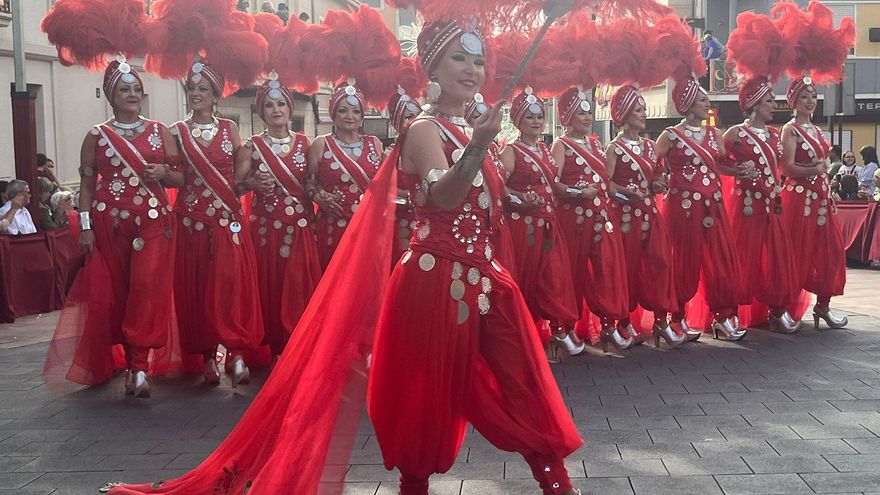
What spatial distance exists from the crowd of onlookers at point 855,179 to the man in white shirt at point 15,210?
1150cm

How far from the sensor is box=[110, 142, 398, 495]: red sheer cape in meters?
3.92

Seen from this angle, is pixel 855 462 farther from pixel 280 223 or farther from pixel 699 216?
pixel 280 223

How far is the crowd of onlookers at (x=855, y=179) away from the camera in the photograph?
16297 millimetres

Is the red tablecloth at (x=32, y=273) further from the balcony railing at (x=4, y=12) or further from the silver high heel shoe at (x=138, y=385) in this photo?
the balcony railing at (x=4, y=12)

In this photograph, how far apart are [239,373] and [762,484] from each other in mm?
3802

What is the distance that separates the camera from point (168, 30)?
7.30 meters

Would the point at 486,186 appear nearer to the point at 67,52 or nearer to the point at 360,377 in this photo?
the point at 360,377

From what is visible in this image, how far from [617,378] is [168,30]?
156 inches

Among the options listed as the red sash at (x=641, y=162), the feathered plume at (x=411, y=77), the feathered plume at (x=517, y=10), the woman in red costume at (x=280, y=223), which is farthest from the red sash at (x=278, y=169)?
the feathered plume at (x=517, y=10)

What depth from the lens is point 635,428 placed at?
18.8 feet

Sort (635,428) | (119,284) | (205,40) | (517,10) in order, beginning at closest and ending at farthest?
1. (517,10)
2. (635,428)
3. (119,284)
4. (205,40)

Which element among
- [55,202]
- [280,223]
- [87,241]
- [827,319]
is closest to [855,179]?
[827,319]

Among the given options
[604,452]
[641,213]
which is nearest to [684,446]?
[604,452]

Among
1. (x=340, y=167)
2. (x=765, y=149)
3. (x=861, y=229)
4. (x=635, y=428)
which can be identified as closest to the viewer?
(x=635, y=428)
